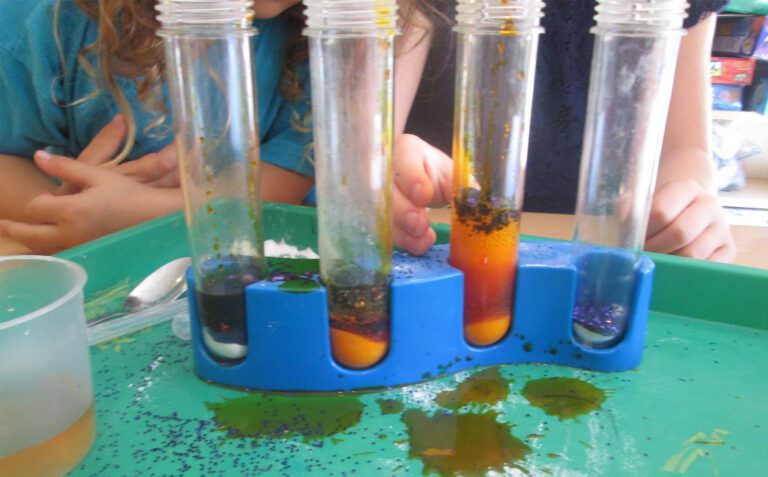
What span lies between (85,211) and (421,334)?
0.45 meters

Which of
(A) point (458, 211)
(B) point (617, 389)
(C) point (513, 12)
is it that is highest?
(C) point (513, 12)

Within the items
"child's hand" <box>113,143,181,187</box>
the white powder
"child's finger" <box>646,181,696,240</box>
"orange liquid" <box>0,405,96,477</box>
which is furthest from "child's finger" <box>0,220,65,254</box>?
"child's finger" <box>646,181,696,240</box>

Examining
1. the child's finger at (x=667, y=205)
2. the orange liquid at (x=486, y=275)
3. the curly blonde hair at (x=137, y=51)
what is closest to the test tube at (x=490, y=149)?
the orange liquid at (x=486, y=275)

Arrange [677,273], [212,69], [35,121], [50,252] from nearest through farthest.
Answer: [212,69]
[677,273]
[50,252]
[35,121]

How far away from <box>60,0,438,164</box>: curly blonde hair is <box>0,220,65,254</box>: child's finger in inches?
5.1

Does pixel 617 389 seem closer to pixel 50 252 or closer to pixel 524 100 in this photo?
pixel 524 100

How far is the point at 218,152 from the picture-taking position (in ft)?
1.29

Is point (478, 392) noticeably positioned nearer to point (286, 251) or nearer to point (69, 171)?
point (286, 251)

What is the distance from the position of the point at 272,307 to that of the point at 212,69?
152 millimetres

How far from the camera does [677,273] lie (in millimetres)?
485

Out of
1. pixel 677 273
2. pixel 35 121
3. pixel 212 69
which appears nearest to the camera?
pixel 212 69

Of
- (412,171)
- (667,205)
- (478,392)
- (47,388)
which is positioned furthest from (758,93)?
(47,388)

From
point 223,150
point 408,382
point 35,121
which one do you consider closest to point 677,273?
point 408,382

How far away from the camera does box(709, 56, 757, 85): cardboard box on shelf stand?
1432mm
